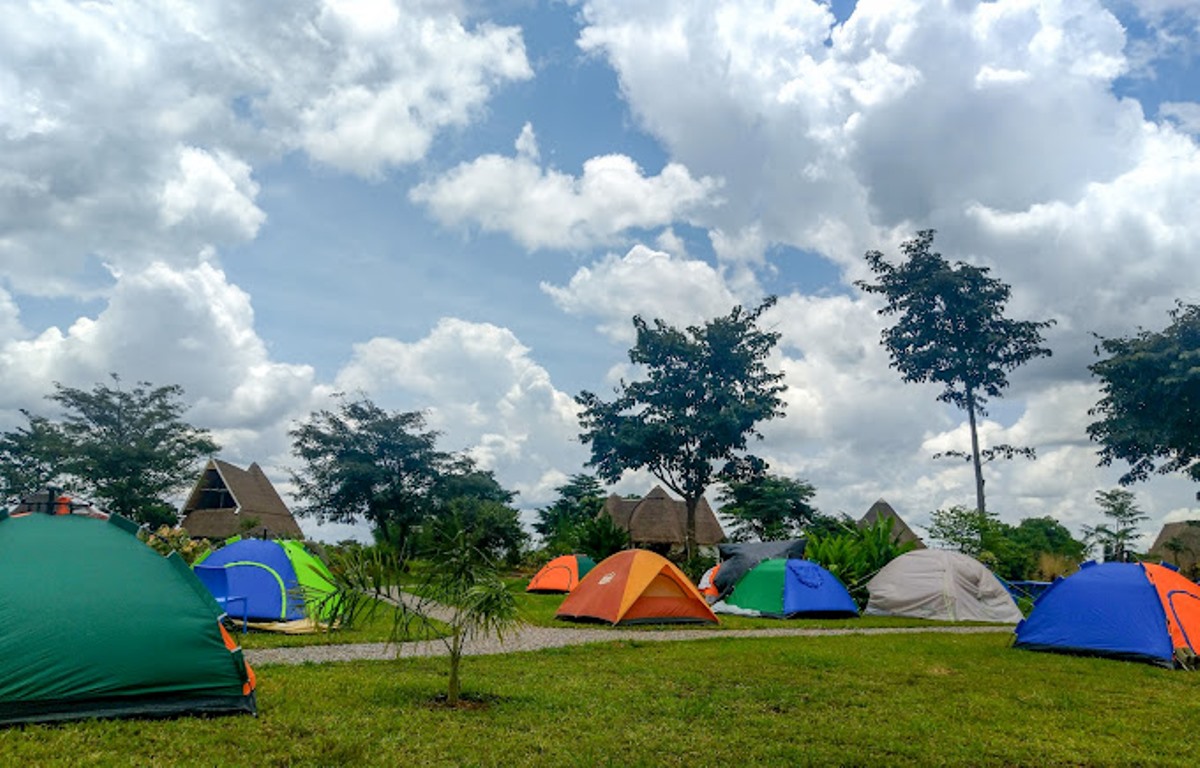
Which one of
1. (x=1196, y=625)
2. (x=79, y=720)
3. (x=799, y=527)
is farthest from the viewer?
(x=799, y=527)

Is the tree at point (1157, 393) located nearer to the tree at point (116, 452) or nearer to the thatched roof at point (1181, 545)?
the thatched roof at point (1181, 545)

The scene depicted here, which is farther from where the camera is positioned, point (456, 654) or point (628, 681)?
point (628, 681)

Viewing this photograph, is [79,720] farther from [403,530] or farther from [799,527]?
[403,530]

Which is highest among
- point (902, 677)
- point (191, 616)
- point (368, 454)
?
point (368, 454)

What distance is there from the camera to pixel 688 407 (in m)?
35.4

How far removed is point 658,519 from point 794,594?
979 inches

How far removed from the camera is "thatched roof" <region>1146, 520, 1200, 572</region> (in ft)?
123

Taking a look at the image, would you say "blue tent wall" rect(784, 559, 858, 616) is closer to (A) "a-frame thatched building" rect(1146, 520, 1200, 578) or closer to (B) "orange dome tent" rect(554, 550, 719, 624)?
(B) "orange dome tent" rect(554, 550, 719, 624)

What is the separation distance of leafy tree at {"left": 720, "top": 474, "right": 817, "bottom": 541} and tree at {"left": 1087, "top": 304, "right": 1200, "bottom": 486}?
12157 mm

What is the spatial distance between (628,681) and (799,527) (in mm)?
28642

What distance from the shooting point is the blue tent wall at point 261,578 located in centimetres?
1313

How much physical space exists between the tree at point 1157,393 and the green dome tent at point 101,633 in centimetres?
3063

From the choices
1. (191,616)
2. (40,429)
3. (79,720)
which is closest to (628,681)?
(191,616)

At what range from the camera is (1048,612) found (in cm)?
1201
